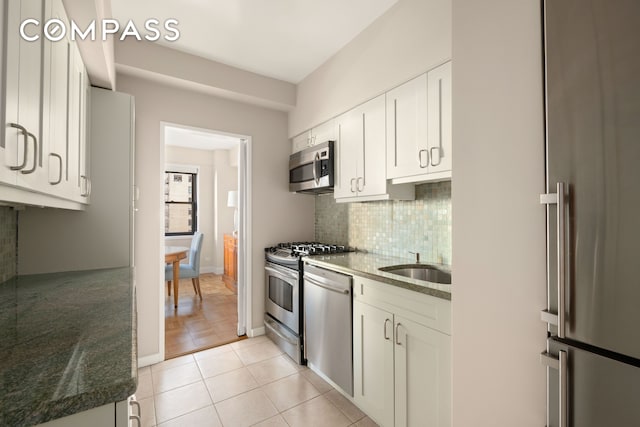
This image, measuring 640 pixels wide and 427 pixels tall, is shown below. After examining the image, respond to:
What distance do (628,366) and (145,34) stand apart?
10.7 feet

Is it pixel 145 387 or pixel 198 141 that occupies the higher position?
pixel 198 141

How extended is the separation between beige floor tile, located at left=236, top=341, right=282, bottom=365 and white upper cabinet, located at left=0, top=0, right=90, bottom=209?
1.88 meters

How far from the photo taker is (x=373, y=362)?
5.75 feet

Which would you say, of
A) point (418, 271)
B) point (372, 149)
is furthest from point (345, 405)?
point (372, 149)

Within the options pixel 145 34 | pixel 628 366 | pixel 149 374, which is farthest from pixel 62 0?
pixel 149 374

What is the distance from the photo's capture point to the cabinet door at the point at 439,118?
1613 millimetres

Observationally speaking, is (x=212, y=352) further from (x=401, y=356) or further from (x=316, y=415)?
(x=401, y=356)

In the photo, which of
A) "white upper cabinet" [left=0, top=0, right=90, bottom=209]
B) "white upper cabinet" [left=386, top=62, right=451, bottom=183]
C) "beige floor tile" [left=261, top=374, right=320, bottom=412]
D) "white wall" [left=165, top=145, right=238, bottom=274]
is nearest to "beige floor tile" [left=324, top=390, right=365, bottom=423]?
"beige floor tile" [left=261, top=374, right=320, bottom=412]

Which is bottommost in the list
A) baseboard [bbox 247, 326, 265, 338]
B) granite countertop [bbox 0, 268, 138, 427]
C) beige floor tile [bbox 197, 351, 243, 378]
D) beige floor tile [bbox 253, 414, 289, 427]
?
beige floor tile [bbox 253, 414, 289, 427]

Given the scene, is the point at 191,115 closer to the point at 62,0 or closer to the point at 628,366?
the point at 62,0

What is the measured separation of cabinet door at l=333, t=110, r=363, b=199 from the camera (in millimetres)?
2311

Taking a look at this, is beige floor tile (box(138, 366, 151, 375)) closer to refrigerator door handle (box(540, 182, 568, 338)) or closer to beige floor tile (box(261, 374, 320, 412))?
beige floor tile (box(261, 374, 320, 412))

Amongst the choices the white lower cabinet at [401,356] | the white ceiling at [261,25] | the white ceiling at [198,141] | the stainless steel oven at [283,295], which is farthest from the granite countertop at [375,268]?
the white ceiling at [198,141]

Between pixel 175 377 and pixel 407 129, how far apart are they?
2.56m
